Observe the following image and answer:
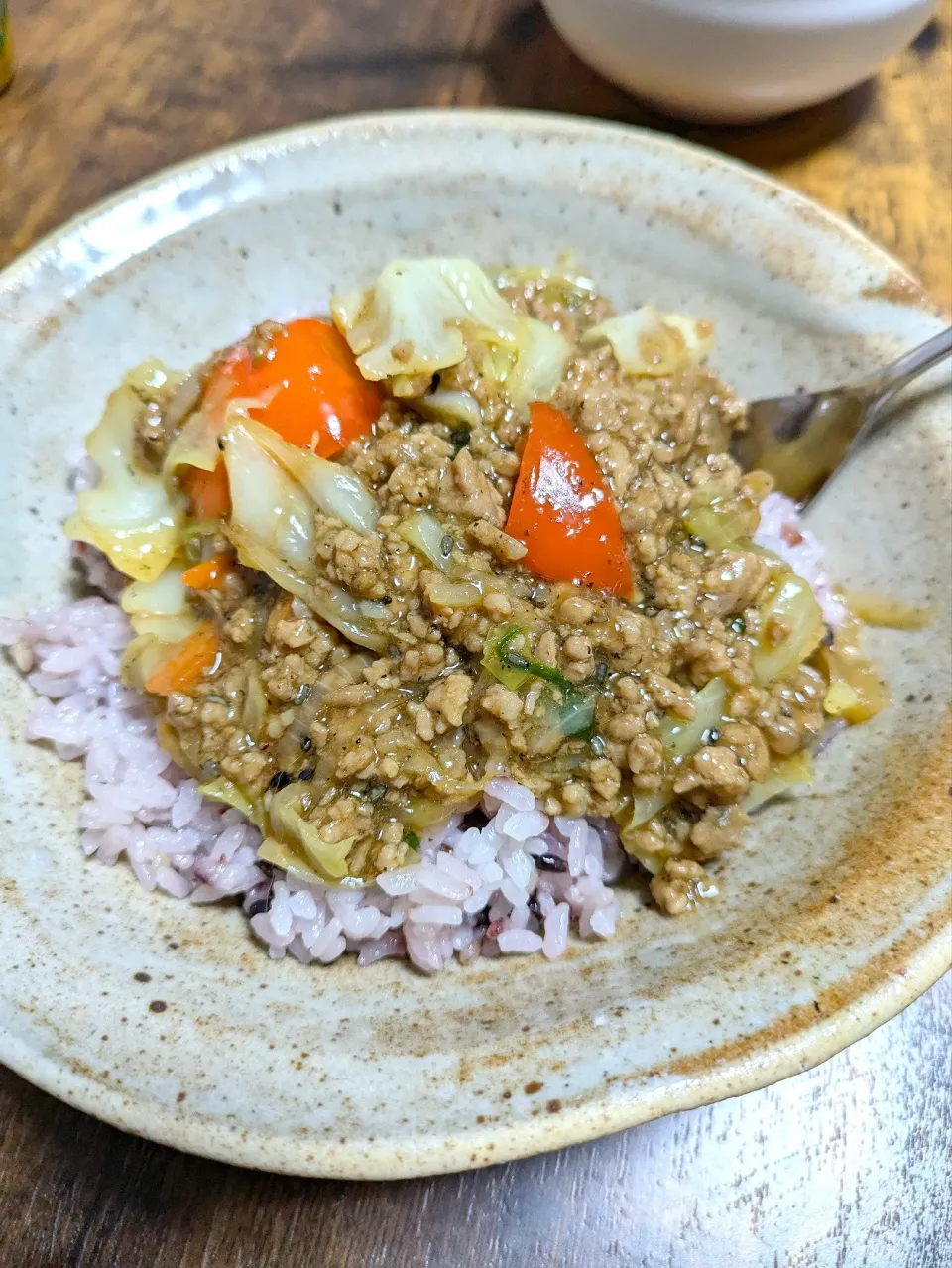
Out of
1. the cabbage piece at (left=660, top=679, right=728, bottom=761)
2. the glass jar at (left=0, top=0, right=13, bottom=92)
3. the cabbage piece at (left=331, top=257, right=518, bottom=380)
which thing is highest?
the glass jar at (left=0, top=0, right=13, bottom=92)

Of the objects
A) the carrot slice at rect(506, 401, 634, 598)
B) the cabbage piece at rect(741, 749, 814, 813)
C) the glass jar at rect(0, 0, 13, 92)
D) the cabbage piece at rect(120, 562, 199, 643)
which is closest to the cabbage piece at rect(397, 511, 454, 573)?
the carrot slice at rect(506, 401, 634, 598)

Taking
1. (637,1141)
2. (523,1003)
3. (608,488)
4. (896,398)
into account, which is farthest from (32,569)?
(896,398)

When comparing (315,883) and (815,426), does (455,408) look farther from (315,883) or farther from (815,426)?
(315,883)

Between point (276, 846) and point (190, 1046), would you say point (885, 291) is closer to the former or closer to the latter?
point (276, 846)

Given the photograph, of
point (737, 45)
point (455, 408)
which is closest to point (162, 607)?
point (455, 408)

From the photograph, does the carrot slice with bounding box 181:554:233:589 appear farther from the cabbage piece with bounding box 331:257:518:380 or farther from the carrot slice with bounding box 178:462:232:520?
the cabbage piece with bounding box 331:257:518:380
